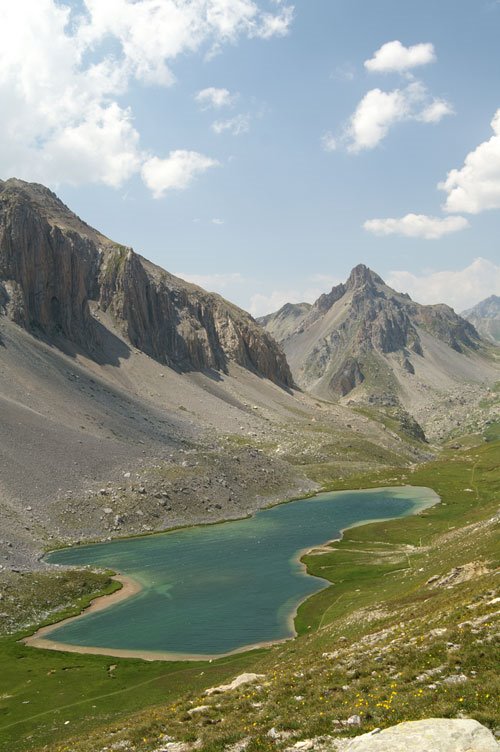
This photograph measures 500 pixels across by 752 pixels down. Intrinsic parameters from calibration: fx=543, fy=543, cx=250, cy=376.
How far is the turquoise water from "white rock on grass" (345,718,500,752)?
161 ft

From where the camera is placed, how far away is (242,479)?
152250 mm

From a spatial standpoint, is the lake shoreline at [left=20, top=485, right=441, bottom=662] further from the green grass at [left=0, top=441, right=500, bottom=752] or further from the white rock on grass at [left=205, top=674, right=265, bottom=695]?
the white rock on grass at [left=205, top=674, right=265, bottom=695]

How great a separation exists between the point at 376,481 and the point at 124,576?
372ft

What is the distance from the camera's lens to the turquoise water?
213 ft

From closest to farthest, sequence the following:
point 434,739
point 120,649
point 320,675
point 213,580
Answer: point 434,739, point 320,675, point 120,649, point 213,580

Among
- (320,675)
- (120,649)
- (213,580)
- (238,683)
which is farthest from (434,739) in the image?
(213,580)

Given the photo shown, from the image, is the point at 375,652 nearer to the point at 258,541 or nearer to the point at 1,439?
the point at 258,541

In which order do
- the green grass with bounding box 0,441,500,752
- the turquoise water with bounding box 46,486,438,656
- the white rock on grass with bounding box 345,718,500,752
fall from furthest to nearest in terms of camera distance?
the turquoise water with bounding box 46,486,438,656 < the green grass with bounding box 0,441,500,752 < the white rock on grass with bounding box 345,718,500,752

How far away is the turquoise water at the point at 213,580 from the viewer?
6494 centimetres

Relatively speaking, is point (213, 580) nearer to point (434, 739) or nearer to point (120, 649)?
point (120, 649)

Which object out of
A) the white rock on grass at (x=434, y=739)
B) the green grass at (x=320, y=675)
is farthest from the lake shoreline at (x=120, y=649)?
the white rock on grass at (x=434, y=739)

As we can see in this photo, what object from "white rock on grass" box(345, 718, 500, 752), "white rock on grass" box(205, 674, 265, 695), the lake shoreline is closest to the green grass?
"white rock on grass" box(205, 674, 265, 695)

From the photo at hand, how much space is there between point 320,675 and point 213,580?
59346 millimetres

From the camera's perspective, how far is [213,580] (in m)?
86.1
